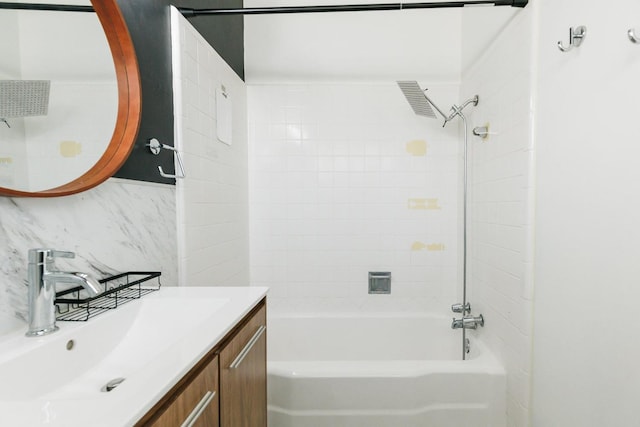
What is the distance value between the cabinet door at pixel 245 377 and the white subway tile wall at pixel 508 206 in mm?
1115

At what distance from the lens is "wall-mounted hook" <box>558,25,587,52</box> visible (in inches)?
42.8

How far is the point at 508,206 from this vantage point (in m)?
1.57

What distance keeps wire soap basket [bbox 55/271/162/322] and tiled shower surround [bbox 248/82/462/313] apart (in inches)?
52.3

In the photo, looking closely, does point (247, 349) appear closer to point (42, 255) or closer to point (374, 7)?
point (42, 255)

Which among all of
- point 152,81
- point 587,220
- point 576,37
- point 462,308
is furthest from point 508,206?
point 152,81

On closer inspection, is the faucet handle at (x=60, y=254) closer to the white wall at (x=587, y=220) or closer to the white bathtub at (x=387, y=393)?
the white bathtub at (x=387, y=393)

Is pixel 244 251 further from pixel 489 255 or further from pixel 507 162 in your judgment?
pixel 507 162

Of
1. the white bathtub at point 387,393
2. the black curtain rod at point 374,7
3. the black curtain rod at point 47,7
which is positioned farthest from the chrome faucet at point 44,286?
the black curtain rod at point 374,7

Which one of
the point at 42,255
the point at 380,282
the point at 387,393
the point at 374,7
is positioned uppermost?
the point at 374,7

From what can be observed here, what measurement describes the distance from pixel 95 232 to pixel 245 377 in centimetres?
63

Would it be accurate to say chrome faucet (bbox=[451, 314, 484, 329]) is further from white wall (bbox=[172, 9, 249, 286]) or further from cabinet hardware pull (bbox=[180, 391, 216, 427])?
cabinet hardware pull (bbox=[180, 391, 216, 427])

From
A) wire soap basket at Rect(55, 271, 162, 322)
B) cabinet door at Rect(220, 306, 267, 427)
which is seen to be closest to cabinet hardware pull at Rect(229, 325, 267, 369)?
cabinet door at Rect(220, 306, 267, 427)

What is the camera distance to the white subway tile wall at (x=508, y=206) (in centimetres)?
142

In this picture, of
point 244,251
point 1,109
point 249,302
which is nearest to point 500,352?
point 249,302
